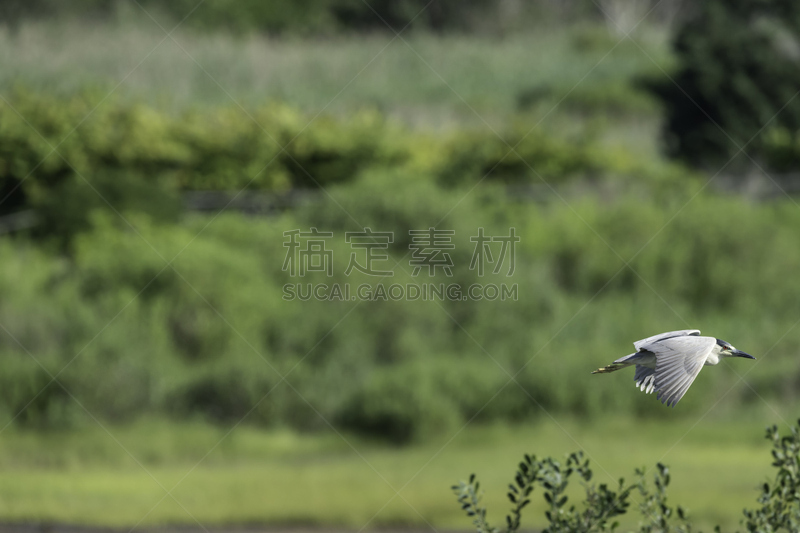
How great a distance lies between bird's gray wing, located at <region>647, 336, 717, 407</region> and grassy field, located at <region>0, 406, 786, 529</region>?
6.44 meters

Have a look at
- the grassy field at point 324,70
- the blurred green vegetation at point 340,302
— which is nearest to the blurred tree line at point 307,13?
the grassy field at point 324,70

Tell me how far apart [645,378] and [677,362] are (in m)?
0.13

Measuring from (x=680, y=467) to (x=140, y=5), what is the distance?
67.6ft

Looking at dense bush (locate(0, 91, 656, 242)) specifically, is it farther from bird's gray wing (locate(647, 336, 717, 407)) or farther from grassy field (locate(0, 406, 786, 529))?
bird's gray wing (locate(647, 336, 717, 407))

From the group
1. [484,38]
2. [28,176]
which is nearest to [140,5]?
[484,38]

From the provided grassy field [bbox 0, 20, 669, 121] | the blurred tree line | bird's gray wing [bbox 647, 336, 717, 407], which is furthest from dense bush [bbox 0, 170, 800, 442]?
the blurred tree line

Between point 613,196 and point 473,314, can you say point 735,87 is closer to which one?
point 613,196

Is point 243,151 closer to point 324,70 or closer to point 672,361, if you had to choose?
point 324,70

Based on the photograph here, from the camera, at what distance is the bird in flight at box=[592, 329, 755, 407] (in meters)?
2.57

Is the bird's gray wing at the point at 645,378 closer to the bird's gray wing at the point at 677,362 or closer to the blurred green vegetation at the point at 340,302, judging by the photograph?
the bird's gray wing at the point at 677,362

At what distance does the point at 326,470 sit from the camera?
1024cm

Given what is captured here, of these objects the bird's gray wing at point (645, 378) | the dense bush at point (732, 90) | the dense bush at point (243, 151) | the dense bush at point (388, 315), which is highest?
the dense bush at point (732, 90)

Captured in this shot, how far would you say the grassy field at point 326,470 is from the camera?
29.5 feet

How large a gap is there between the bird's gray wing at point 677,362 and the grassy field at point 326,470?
6437 millimetres
